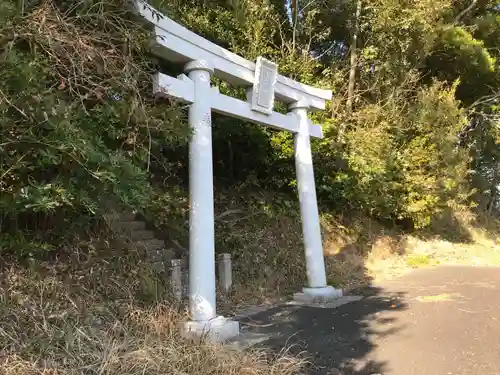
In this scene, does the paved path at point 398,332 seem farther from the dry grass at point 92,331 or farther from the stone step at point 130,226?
the stone step at point 130,226

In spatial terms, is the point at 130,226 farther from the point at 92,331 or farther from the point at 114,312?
the point at 92,331

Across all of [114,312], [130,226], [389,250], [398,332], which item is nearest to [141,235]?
[130,226]

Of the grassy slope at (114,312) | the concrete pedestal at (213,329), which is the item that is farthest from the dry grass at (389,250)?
the concrete pedestal at (213,329)

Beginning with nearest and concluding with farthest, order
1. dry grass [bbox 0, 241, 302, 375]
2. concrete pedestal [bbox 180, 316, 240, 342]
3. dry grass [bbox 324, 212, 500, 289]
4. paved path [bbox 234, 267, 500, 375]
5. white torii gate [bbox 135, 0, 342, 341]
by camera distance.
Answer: dry grass [bbox 0, 241, 302, 375] < paved path [bbox 234, 267, 500, 375] < concrete pedestal [bbox 180, 316, 240, 342] < white torii gate [bbox 135, 0, 342, 341] < dry grass [bbox 324, 212, 500, 289]

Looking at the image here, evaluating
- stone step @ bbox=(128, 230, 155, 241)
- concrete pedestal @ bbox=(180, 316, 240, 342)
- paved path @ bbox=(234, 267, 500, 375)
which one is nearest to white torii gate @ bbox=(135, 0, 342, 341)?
concrete pedestal @ bbox=(180, 316, 240, 342)

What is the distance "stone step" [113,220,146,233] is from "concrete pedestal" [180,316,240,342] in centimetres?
179

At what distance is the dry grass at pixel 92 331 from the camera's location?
331 centimetres

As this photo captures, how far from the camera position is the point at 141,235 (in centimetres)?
678

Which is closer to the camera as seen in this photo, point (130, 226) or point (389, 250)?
point (130, 226)

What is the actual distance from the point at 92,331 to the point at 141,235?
3.04 m

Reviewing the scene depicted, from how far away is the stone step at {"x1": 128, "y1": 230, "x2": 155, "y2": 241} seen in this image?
6.43 metres

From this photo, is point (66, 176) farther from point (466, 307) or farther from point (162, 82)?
point (466, 307)

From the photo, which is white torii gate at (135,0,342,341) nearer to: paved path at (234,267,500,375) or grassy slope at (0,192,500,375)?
grassy slope at (0,192,500,375)

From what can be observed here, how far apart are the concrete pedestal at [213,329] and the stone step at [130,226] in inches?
70.3
